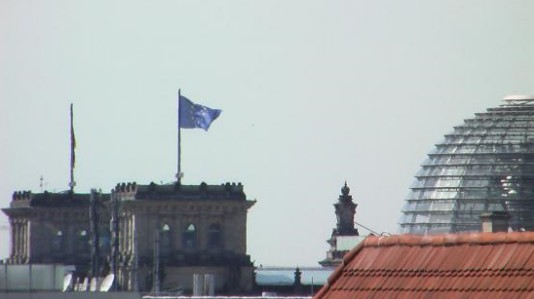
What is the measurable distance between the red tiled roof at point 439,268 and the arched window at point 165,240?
488 ft

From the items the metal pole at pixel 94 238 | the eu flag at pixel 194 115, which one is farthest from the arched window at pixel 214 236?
the eu flag at pixel 194 115

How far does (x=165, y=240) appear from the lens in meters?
181

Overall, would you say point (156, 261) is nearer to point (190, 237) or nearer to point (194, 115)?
point (194, 115)

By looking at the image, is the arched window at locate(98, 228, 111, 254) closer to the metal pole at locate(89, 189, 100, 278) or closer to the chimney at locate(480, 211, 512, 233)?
the metal pole at locate(89, 189, 100, 278)

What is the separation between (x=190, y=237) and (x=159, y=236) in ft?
19.6

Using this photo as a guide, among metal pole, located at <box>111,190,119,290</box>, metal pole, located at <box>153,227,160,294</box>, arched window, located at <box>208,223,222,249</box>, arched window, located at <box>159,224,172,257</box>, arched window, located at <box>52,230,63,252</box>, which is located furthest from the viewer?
arched window, located at <box>52,230,63,252</box>

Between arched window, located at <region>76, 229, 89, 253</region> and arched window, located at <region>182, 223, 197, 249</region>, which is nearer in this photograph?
arched window, located at <region>182, 223, 197, 249</region>

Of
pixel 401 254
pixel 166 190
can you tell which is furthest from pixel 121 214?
pixel 401 254

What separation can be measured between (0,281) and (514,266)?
4027 centimetres

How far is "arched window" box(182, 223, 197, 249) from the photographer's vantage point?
181 m

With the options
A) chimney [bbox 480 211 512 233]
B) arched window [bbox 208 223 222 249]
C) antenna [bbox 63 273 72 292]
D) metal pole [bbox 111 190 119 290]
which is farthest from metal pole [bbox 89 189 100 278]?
Answer: chimney [bbox 480 211 512 233]

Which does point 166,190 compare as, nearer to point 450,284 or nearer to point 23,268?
point 23,268

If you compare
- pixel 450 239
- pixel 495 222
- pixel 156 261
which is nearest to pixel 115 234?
pixel 156 261

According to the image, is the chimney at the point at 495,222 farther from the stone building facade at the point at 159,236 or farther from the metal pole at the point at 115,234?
the stone building facade at the point at 159,236
